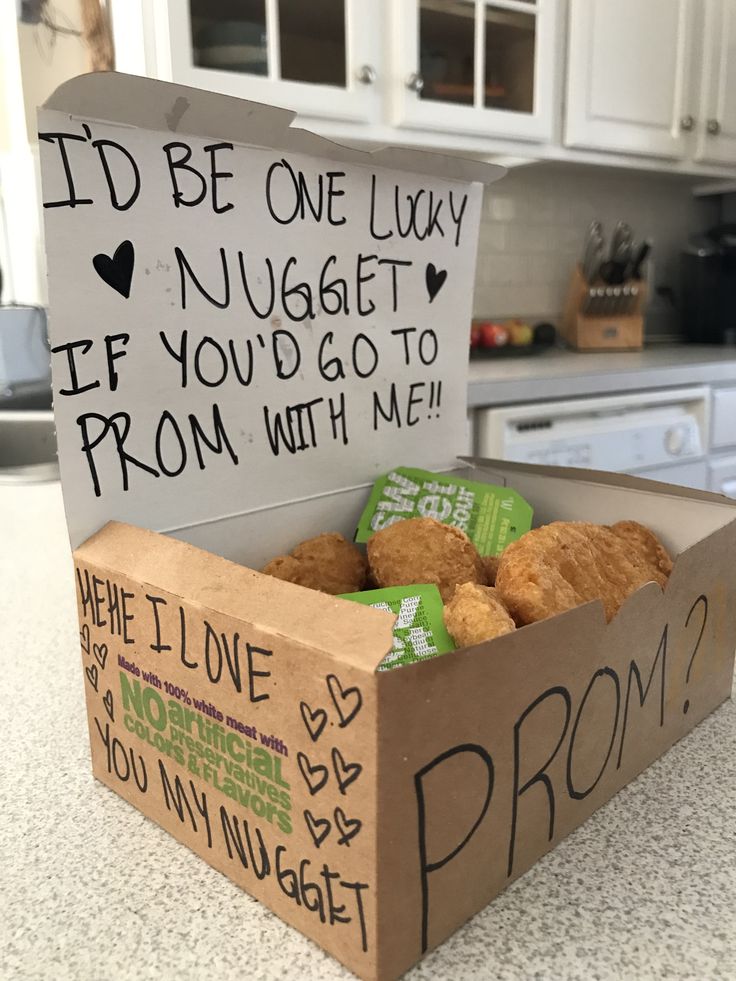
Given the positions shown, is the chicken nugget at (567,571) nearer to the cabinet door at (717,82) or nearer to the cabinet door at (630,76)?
the cabinet door at (630,76)

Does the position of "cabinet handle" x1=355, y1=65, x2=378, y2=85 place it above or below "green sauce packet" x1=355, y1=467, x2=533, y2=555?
above

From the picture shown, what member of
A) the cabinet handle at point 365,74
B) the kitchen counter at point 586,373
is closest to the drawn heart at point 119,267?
the kitchen counter at point 586,373

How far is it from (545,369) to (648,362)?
37cm

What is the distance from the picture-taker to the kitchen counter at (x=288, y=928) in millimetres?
350

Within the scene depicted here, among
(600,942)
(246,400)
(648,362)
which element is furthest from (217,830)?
(648,362)

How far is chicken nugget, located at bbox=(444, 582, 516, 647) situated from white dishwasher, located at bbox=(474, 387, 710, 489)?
1.36 metres

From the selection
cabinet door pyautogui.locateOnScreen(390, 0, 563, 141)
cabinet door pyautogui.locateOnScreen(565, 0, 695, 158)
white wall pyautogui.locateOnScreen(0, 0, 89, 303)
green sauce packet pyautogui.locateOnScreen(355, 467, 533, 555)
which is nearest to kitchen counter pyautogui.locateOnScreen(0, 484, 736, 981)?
green sauce packet pyautogui.locateOnScreen(355, 467, 533, 555)

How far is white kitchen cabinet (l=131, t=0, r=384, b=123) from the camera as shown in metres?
1.61

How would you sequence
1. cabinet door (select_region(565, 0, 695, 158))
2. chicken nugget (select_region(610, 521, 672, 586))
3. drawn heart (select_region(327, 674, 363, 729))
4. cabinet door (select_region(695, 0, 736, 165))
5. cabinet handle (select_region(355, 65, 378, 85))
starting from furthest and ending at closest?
cabinet door (select_region(695, 0, 736, 165)) < cabinet door (select_region(565, 0, 695, 158)) < cabinet handle (select_region(355, 65, 378, 85)) < chicken nugget (select_region(610, 521, 672, 586)) < drawn heart (select_region(327, 674, 363, 729))

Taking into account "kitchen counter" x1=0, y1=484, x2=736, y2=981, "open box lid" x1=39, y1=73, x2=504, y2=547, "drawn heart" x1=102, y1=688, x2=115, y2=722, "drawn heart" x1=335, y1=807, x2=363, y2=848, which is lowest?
"kitchen counter" x1=0, y1=484, x2=736, y2=981

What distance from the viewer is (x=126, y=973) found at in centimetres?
35

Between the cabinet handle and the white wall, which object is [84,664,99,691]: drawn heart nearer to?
the white wall

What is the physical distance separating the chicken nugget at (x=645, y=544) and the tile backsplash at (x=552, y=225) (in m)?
2.01

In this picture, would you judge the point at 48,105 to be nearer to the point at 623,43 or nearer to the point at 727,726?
the point at 727,726
